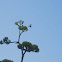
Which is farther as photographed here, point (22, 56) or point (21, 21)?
point (21, 21)

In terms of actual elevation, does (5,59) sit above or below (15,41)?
below

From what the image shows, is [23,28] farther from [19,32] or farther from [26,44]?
[26,44]

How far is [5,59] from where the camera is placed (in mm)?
27281

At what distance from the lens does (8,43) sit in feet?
95.9

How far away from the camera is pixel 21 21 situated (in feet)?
97.5

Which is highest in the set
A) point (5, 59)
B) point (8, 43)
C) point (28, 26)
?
point (28, 26)

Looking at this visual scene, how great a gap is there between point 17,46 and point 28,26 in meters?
3.44

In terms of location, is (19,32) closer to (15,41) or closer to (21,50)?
(15,41)

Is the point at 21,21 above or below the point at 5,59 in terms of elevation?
above

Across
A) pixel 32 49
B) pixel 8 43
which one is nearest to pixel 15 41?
pixel 8 43

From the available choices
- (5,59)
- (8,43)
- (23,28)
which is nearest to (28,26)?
(23,28)

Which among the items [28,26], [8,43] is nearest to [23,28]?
[28,26]

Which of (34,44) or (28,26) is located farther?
(28,26)

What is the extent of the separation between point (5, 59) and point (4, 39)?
267 centimetres
